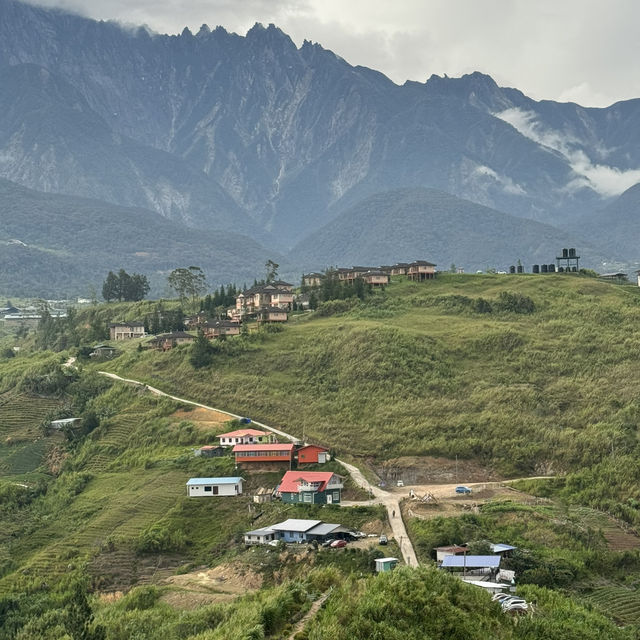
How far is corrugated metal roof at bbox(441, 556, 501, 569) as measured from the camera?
163ft

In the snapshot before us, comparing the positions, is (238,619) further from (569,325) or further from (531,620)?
(569,325)

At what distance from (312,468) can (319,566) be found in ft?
53.4

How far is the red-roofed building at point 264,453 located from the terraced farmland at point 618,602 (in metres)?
24.7

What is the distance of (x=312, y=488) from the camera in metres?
61.6

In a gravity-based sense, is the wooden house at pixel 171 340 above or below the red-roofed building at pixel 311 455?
above

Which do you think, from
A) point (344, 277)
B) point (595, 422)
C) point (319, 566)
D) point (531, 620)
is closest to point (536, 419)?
point (595, 422)

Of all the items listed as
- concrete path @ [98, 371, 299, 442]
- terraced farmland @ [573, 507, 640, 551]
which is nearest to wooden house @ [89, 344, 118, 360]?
concrete path @ [98, 371, 299, 442]

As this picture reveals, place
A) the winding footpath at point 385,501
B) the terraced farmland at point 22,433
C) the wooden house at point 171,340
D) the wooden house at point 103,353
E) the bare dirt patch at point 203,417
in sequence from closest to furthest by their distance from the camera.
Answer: the winding footpath at point 385,501 → the bare dirt patch at point 203,417 → the terraced farmland at point 22,433 → the wooden house at point 171,340 → the wooden house at point 103,353

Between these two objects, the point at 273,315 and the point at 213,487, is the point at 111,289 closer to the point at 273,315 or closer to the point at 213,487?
the point at 273,315

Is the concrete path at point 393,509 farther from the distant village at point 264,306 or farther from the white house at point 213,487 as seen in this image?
the distant village at point 264,306

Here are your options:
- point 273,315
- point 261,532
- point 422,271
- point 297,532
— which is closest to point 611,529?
point 297,532

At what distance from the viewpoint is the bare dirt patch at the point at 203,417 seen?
7669 centimetres

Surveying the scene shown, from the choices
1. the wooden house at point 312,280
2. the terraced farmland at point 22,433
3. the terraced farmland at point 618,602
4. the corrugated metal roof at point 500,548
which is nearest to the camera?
the terraced farmland at point 618,602

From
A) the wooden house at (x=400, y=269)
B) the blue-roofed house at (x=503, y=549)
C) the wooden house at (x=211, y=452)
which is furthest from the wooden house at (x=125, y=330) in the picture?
the blue-roofed house at (x=503, y=549)
